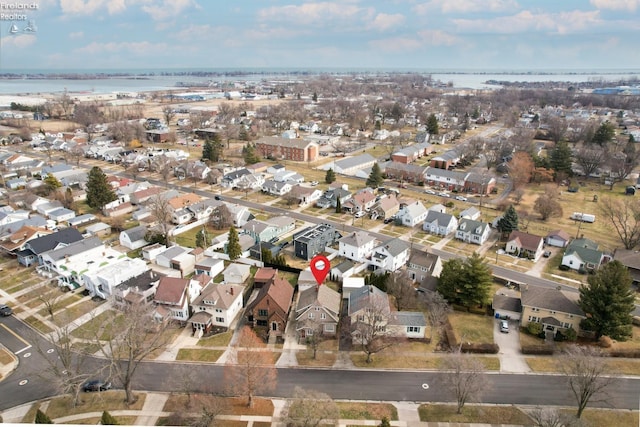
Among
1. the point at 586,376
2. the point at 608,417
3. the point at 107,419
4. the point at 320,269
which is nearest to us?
the point at 107,419

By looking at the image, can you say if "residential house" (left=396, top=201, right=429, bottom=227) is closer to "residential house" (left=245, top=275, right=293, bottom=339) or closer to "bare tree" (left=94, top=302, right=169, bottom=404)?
"residential house" (left=245, top=275, right=293, bottom=339)

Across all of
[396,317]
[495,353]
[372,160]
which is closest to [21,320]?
[396,317]

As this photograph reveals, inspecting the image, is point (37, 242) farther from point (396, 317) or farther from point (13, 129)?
point (13, 129)

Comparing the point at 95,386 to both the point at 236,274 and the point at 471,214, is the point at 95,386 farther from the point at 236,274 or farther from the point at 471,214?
the point at 471,214

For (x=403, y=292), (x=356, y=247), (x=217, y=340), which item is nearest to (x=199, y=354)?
(x=217, y=340)

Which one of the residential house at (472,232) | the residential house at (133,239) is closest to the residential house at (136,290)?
the residential house at (133,239)

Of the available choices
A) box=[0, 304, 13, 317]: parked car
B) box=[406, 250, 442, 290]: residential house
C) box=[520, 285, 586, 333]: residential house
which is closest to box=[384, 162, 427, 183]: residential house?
box=[406, 250, 442, 290]: residential house

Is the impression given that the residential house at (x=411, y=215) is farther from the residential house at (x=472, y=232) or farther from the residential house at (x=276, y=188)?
the residential house at (x=276, y=188)
